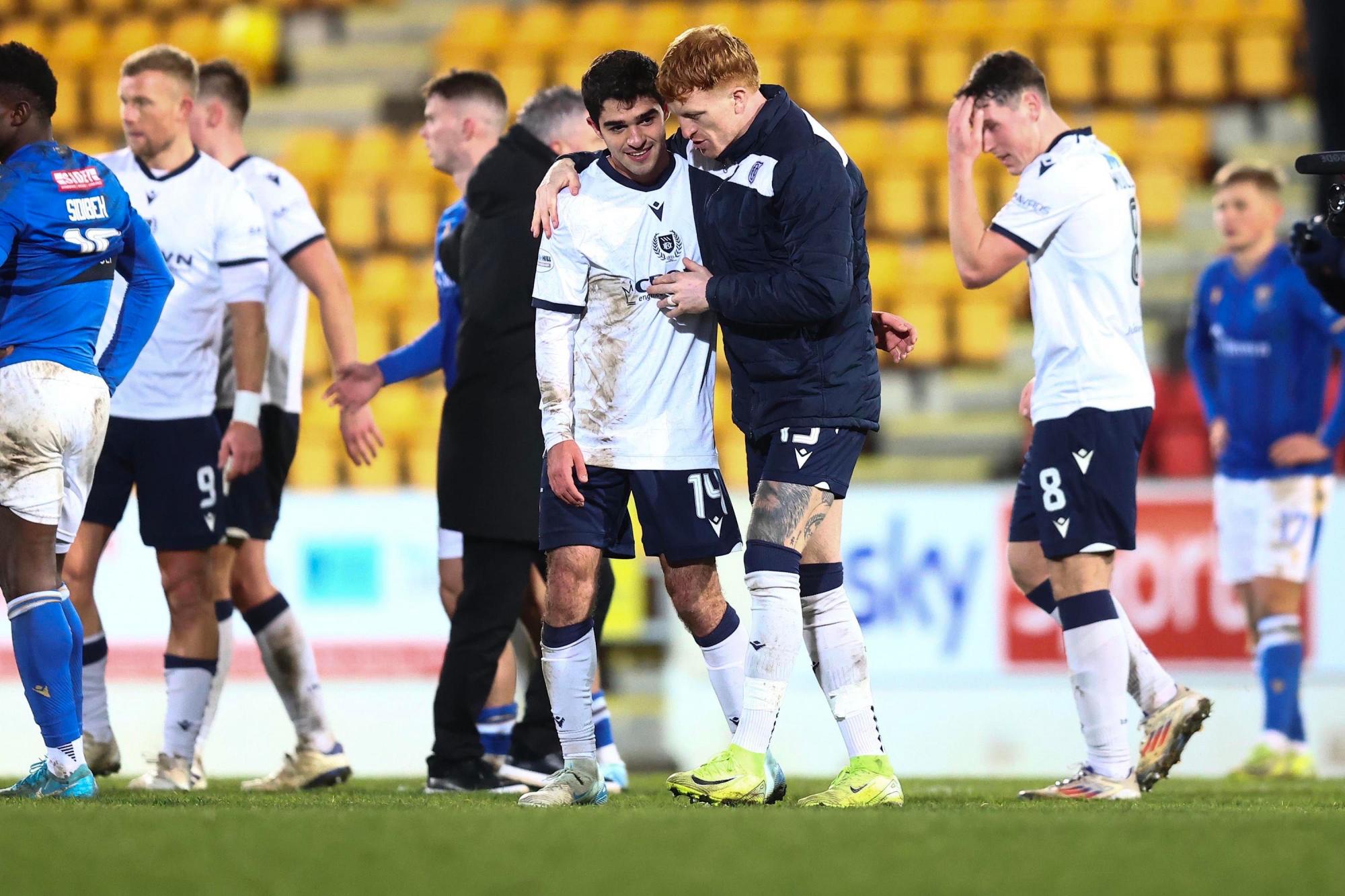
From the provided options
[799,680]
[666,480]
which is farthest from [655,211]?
[799,680]

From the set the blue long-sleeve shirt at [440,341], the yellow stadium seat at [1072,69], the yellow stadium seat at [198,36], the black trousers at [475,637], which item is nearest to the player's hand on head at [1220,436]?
the black trousers at [475,637]

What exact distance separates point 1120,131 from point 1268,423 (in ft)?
16.6

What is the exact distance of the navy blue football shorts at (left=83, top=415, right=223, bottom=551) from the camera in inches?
217

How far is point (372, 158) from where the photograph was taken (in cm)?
1310

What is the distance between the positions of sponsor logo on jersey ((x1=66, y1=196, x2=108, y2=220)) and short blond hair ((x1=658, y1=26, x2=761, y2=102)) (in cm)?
163

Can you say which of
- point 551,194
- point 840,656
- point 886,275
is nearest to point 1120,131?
point 886,275

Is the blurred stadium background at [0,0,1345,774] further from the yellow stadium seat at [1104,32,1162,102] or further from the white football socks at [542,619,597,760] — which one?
the white football socks at [542,619,597,760]

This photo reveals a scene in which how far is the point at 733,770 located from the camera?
430 centimetres

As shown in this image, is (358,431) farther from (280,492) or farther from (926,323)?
(926,323)

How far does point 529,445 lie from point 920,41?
8.30 m

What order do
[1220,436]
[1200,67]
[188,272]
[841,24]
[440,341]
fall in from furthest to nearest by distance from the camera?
[841,24] → [1200,67] → [1220,436] → [440,341] → [188,272]

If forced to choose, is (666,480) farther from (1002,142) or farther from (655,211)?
(1002,142)

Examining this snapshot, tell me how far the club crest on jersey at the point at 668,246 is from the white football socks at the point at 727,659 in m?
0.97

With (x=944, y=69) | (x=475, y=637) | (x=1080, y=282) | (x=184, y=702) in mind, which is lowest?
(x=184, y=702)
